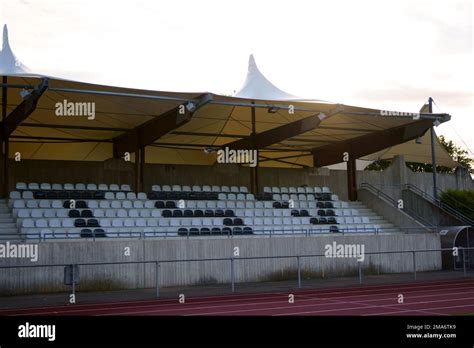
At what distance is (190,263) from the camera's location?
930 inches

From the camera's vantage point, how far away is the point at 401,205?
36.0 meters

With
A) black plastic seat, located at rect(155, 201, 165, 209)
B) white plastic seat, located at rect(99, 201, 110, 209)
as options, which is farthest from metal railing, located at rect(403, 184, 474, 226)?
white plastic seat, located at rect(99, 201, 110, 209)

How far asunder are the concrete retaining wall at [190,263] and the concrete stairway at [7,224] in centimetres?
141

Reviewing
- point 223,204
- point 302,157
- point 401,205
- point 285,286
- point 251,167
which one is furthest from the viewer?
point 302,157

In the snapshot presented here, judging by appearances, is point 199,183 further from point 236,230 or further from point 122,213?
point 122,213

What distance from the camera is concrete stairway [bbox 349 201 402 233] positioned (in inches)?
1244

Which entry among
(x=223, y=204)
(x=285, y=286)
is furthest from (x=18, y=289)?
(x=223, y=204)

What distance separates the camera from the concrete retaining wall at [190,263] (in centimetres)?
2117

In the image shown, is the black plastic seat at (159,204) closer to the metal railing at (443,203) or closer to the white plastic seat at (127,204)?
the white plastic seat at (127,204)

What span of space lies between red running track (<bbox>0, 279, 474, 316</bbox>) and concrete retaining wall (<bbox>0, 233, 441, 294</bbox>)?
4208 millimetres

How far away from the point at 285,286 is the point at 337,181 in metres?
15.9

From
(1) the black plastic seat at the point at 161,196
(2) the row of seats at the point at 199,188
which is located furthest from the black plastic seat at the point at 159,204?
(2) the row of seats at the point at 199,188

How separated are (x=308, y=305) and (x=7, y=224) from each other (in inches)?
473
